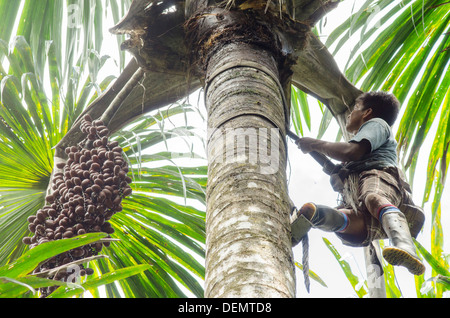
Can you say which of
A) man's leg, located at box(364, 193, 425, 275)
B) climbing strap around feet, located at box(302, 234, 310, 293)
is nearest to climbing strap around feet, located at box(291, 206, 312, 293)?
climbing strap around feet, located at box(302, 234, 310, 293)

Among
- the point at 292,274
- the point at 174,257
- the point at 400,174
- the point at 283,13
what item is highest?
the point at 283,13

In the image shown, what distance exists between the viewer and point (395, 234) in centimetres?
233

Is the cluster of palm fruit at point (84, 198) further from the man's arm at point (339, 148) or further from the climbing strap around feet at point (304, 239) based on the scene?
the man's arm at point (339, 148)

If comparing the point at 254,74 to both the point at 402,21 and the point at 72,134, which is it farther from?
the point at 402,21

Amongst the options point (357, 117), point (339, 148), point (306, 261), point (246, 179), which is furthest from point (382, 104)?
point (246, 179)

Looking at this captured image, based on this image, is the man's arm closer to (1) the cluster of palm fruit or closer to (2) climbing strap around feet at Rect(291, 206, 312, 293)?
(2) climbing strap around feet at Rect(291, 206, 312, 293)

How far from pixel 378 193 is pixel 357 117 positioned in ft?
1.84

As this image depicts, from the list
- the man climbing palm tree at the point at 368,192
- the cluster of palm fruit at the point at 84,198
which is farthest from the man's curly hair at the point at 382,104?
the cluster of palm fruit at the point at 84,198

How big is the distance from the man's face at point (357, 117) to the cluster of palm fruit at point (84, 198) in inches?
50.6

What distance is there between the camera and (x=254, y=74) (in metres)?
2.06
